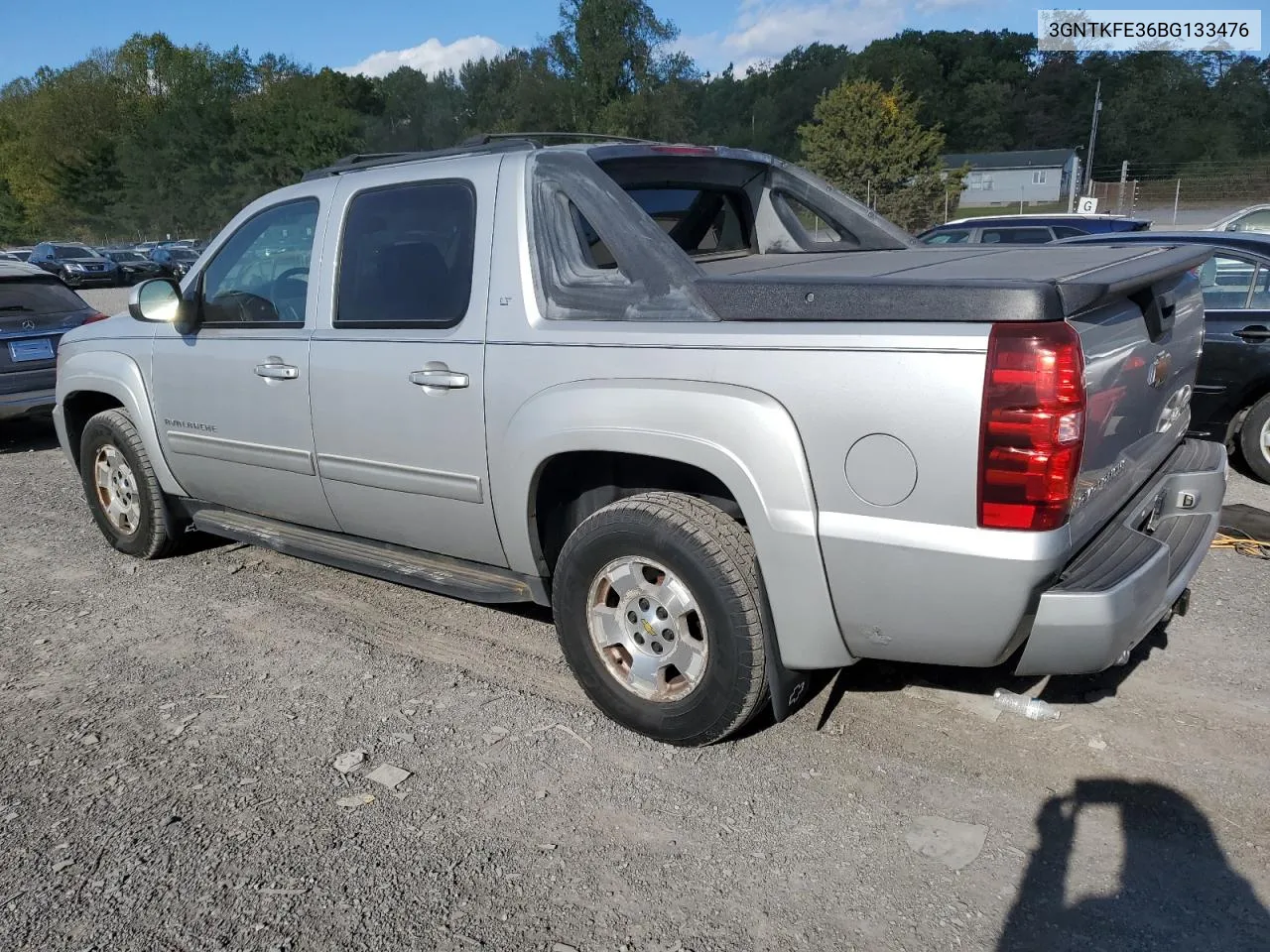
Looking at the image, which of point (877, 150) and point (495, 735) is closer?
point (495, 735)

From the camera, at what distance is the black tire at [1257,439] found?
21.1ft

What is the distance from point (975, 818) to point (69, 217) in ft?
280

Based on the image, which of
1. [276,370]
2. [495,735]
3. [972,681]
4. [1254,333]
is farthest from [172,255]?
[972,681]

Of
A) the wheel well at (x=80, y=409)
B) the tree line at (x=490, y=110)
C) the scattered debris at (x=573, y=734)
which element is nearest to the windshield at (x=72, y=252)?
the tree line at (x=490, y=110)

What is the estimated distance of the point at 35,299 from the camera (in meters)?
8.84

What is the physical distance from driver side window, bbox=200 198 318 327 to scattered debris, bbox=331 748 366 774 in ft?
5.97

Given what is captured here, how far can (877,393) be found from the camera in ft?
8.91

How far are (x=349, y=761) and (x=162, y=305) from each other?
97.5 inches

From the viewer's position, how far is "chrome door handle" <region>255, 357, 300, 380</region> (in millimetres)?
4262

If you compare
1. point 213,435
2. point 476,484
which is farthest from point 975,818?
point 213,435

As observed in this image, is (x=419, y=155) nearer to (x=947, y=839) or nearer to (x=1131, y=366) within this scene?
(x=1131, y=366)

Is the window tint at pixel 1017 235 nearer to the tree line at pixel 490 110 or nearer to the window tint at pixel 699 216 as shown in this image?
the window tint at pixel 699 216

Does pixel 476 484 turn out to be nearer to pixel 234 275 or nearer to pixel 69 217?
pixel 234 275

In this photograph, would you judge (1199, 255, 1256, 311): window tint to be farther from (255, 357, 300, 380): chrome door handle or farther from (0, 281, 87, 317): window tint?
(0, 281, 87, 317): window tint
